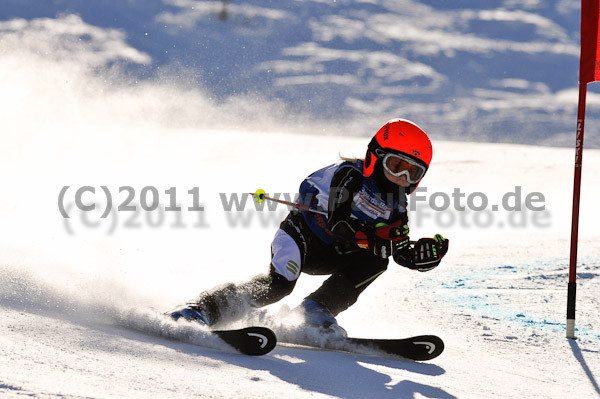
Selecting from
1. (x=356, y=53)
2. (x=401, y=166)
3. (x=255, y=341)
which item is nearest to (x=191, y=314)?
(x=255, y=341)

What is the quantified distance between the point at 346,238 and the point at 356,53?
71.3ft

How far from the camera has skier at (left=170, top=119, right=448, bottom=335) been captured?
3.91 metres

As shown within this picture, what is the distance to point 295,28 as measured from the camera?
27266mm

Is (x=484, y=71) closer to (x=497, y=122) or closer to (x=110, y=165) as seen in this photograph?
(x=497, y=122)

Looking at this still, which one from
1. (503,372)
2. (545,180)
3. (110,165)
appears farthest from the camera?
(545,180)

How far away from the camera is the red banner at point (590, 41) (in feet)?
15.3

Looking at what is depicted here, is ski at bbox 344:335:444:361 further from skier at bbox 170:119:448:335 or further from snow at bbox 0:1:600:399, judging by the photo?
skier at bbox 170:119:448:335

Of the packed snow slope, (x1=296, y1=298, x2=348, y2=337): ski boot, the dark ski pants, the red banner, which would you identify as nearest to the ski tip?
(x1=296, y1=298, x2=348, y2=337): ski boot

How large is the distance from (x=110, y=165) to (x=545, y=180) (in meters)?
6.72

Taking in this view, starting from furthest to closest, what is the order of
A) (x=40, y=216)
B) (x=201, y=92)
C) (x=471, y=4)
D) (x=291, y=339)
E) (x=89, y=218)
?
(x=471, y=4)
(x=201, y=92)
(x=89, y=218)
(x=40, y=216)
(x=291, y=339)

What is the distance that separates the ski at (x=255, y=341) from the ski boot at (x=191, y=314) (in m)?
0.34

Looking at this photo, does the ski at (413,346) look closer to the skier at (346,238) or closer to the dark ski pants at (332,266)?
Result: the skier at (346,238)

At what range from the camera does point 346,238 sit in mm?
4020

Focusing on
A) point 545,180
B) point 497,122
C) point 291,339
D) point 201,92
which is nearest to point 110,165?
point 291,339
